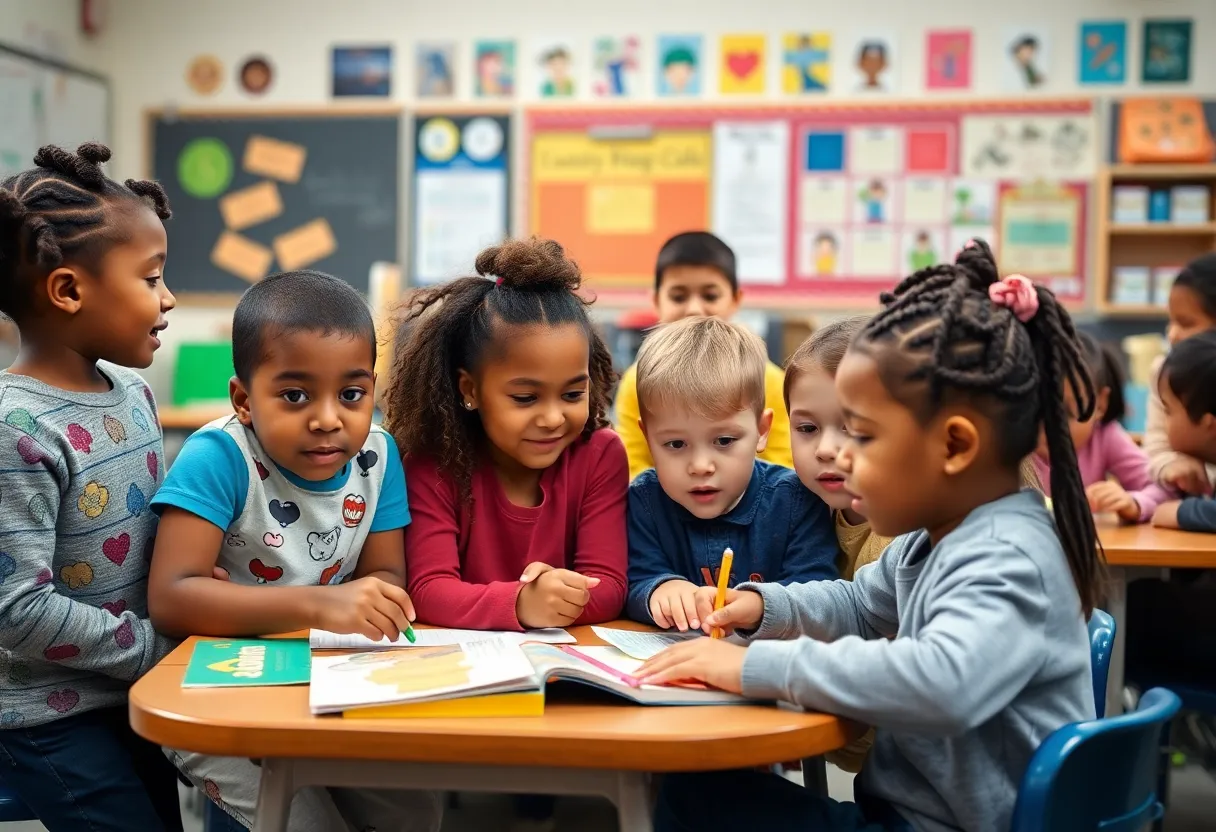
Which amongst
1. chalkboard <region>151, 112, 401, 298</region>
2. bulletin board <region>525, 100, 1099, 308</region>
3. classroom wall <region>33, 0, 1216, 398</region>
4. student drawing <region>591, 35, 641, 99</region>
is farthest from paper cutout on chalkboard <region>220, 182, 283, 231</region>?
student drawing <region>591, 35, 641, 99</region>

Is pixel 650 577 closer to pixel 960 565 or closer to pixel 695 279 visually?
pixel 960 565

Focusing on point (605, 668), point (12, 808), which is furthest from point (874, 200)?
point (12, 808)

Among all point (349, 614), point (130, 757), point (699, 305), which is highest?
point (699, 305)

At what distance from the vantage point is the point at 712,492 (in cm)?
157

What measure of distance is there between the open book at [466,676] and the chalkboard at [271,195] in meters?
4.48

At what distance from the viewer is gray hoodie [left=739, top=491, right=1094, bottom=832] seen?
105cm

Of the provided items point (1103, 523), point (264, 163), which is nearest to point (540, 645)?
point (1103, 523)

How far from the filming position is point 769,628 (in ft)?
4.37

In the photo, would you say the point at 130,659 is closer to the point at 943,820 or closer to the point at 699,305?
the point at 943,820

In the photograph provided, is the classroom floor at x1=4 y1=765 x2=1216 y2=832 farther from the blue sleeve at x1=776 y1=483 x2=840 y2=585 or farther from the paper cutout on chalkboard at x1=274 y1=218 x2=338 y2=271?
the paper cutout on chalkboard at x1=274 y1=218 x2=338 y2=271

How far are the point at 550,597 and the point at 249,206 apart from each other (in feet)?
15.3

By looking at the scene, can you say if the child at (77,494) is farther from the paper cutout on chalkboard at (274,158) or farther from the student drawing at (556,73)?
the paper cutout on chalkboard at (274,158)

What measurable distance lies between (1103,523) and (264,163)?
174 inches

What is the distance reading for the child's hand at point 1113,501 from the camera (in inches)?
87.4
